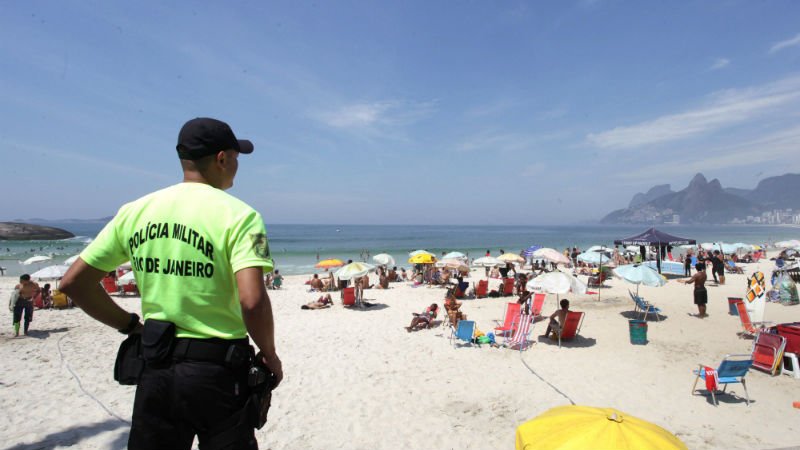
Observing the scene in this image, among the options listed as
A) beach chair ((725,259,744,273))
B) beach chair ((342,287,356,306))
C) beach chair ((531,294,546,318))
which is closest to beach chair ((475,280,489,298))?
beach chair ((531,294,546,318))

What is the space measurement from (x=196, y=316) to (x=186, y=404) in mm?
305

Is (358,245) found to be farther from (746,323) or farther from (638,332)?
(746,323)

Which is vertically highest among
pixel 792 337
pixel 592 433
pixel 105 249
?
pixel 105 249

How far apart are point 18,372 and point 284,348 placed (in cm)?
447

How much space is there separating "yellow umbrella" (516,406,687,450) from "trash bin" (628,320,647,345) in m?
6.54

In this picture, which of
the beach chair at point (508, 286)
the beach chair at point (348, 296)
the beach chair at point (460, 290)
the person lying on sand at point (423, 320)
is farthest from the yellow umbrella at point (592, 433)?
the beach chair at point (508, 286)

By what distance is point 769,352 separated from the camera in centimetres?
684

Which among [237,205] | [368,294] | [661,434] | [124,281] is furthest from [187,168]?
[124,281]

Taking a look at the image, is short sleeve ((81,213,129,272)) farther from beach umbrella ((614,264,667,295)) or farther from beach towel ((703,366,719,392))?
beach umbrella ((614,264,667,295))

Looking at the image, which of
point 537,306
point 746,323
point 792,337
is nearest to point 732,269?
point 746,323

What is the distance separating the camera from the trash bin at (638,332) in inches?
337

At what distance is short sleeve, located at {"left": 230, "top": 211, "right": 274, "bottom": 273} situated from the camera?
1364 millimetres

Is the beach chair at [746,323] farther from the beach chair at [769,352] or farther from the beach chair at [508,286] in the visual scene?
the beach chair at [508,286]

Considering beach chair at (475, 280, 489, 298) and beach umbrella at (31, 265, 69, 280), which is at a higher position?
beach umbrella at (31, 265, 69, 280)
